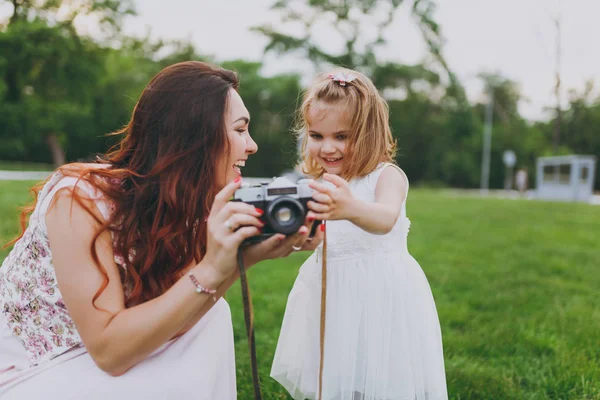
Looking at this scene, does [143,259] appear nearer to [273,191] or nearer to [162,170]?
[162,170]

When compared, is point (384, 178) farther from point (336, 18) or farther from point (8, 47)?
point (336, 18)

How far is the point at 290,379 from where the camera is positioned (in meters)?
2.36

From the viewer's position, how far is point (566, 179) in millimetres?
20344

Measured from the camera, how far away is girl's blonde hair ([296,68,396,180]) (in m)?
2.25

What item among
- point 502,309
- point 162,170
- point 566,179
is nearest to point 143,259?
point 162,170

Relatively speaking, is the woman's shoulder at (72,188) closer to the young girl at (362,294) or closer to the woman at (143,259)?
the woman at (143,259)

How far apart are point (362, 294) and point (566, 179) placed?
2068 cm

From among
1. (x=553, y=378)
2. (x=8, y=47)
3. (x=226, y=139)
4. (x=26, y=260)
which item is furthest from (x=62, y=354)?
(x=8, y=47)

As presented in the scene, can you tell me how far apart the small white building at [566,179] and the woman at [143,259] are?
2063 centimetres

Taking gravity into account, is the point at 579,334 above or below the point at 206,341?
below

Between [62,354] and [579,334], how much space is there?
10.00ft

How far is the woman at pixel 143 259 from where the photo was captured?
1.41 metres

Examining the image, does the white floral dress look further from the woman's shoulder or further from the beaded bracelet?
the beaded bracelet

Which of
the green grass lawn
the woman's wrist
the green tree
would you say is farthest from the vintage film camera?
the green tree
